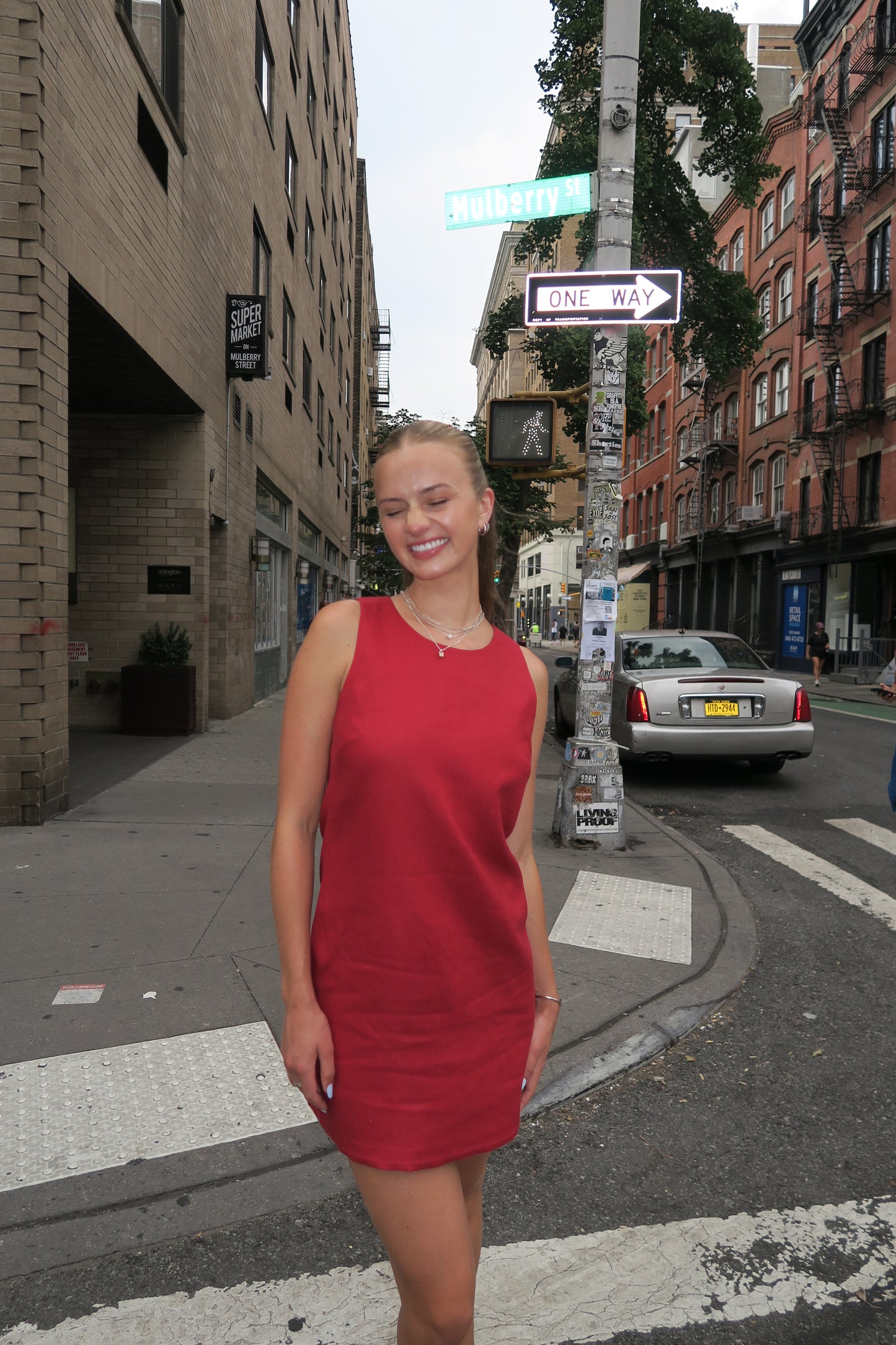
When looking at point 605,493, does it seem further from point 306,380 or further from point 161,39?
point 306,380

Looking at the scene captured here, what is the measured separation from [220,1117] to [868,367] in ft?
100

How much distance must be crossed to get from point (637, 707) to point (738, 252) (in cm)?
3615

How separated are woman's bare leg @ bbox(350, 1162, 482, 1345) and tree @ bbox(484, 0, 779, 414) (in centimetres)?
1937

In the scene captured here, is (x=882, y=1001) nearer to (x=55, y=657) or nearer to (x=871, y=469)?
(x=55, y=657)

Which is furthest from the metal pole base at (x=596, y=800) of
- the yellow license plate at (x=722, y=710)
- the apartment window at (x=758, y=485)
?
the apartment window at (x=758, y=485)

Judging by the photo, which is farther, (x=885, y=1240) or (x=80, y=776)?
(x=80, y=776)

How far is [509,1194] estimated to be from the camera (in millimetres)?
2684

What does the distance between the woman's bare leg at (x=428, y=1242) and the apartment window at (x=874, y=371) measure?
29000 mm

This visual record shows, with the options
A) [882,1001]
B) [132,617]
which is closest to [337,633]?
[882,1001]

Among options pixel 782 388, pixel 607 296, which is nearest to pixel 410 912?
pixel 607 296

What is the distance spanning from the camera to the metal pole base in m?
6.57

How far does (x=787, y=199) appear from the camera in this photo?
34.0m

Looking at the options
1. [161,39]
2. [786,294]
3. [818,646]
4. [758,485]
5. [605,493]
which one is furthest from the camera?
[758,485]

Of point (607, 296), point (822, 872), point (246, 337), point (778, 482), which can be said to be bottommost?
point (822, 872)
